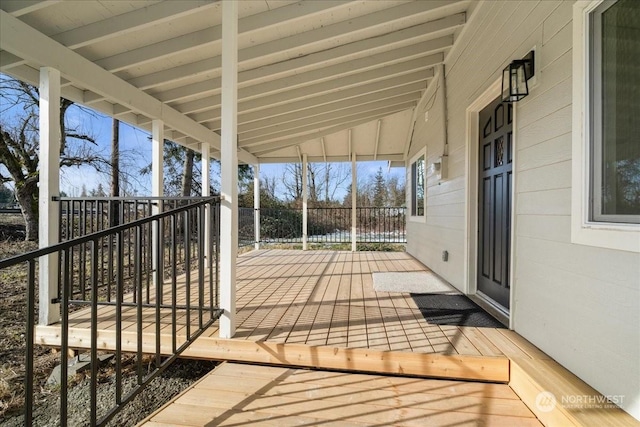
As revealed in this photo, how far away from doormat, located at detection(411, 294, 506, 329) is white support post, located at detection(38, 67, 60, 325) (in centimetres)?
302

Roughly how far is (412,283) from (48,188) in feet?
12.0

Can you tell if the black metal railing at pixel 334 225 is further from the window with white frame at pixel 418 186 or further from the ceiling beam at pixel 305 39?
the ceiling beam at pixel 305 39

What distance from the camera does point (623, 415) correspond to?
128 centimetres

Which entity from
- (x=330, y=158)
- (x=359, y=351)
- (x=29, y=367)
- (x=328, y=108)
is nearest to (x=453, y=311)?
(x=359, y=351)

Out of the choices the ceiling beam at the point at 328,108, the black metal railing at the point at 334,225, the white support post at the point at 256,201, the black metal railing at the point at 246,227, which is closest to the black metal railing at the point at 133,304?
the ceiling beam at the point at 328,108

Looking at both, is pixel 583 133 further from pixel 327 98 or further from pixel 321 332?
pixel 327 98

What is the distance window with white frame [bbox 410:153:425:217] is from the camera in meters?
5.26

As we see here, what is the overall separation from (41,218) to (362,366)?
2.70 metres

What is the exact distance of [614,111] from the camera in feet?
4.61

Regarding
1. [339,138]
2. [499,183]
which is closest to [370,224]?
[339,138]

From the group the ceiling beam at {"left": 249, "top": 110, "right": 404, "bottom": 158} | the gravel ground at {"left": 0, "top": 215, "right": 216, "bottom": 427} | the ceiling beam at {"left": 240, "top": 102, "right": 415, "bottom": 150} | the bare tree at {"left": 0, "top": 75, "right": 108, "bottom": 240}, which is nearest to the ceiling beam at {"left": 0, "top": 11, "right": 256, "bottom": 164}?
the ceiling beam at {"left": 240, "top": 102, "right": 415, "bottom": 150}

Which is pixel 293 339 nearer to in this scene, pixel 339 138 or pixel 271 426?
pixel 271 426

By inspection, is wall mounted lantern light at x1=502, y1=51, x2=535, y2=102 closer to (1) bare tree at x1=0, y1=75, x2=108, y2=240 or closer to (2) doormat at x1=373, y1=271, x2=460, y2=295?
(2) doormat at x1=373, y1=271, x2=460, y2=295
